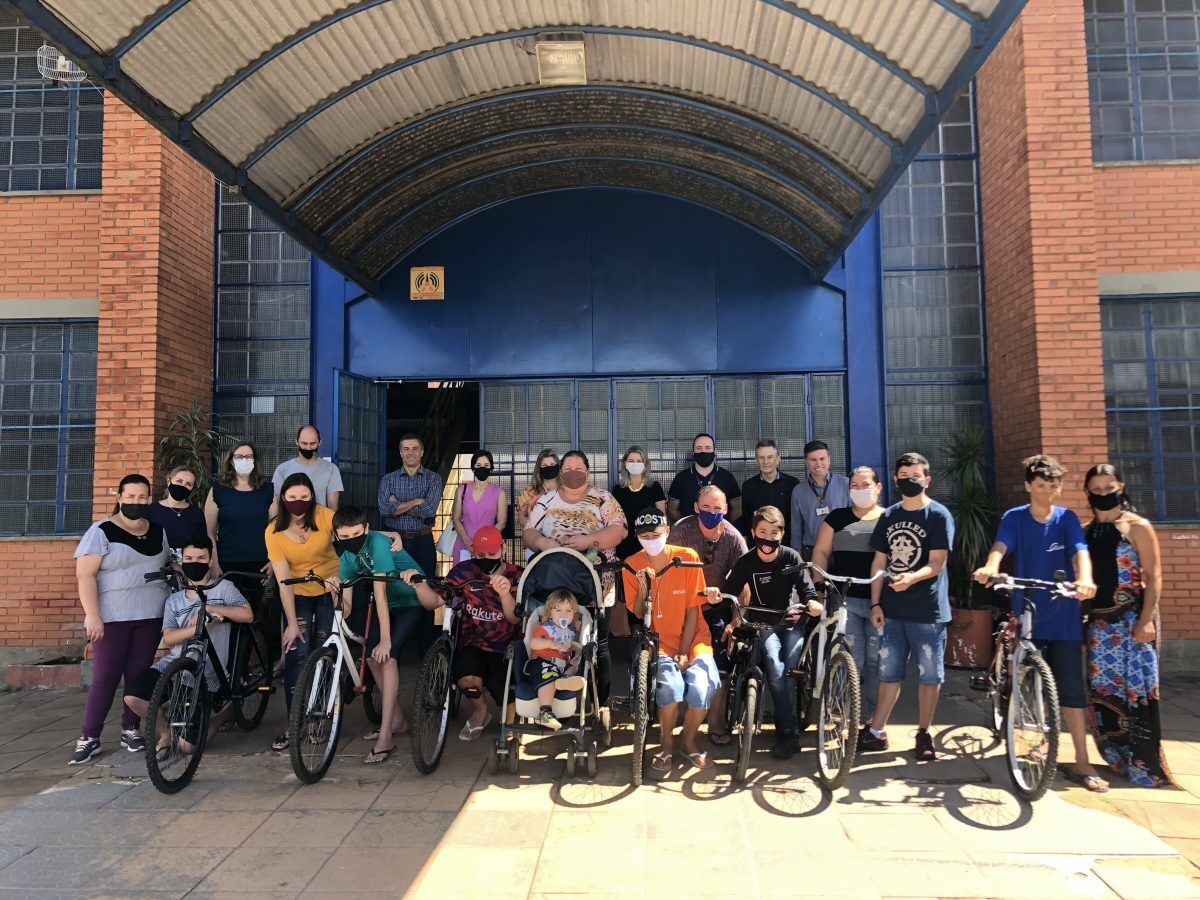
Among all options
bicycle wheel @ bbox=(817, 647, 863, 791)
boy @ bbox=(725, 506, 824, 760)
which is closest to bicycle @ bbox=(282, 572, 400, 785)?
boy @ bbox=(725, 506, 824, 760)

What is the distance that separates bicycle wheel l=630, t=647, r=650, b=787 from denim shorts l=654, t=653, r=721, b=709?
0.11 meters

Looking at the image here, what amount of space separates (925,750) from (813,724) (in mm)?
841

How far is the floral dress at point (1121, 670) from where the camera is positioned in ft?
15.3

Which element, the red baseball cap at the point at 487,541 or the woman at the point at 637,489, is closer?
the red baseball cap at the point at 487,541

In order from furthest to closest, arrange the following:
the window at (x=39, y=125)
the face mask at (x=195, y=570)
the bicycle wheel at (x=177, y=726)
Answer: the window at (x=39, y=125) < the face mask at (x=195, y=570) < the bicycle wheel at (x=177, y=726)

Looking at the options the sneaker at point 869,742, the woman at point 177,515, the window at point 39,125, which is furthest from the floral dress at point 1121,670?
the window at point 39,125

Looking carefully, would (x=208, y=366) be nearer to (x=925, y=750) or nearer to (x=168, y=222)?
(x=168, y=222)

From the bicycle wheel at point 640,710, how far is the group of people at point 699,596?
154 mm

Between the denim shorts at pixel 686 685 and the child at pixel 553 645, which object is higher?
the child at pixel 553 645

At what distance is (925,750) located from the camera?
5027mm

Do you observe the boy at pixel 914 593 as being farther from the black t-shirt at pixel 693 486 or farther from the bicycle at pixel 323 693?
the bicycle at pixel 323 693

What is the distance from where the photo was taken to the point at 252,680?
18.3ft

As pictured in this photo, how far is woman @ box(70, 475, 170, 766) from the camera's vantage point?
5.26 meters

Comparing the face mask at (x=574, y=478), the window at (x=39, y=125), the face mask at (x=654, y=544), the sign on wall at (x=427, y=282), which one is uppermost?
the window at (x=39, y=125)
